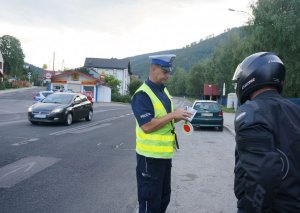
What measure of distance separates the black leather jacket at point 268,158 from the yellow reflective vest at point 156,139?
1.68 metres

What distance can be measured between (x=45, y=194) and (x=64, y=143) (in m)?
5.70

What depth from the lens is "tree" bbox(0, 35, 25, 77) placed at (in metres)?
114

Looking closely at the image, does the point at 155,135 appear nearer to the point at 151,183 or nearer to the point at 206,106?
the point at 151,183

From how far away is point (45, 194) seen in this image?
5.98 m

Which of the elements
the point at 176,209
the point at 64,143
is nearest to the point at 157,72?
the point at 176,209

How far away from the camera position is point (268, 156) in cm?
193

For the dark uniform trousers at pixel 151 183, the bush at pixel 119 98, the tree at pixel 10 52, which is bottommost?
the bush at pixel 119 98

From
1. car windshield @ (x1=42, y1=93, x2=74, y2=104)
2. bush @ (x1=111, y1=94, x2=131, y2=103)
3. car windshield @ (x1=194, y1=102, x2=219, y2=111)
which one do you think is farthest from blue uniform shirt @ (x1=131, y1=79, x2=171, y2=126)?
bush @ (x1=111, y1=94, x2=131, y2=103)

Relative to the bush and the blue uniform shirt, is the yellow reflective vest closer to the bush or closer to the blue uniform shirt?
the blue uniform shirt

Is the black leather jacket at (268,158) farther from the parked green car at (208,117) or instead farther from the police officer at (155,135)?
the parked green car at (208,117)

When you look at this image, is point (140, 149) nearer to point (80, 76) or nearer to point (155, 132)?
point (155, 132)

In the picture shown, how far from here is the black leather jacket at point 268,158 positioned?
6.34ft

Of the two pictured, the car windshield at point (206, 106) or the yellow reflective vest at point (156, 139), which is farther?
the car windshield at point (206, 106)

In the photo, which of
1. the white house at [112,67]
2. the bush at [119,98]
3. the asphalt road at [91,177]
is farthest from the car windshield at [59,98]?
the white house at [112,67]
